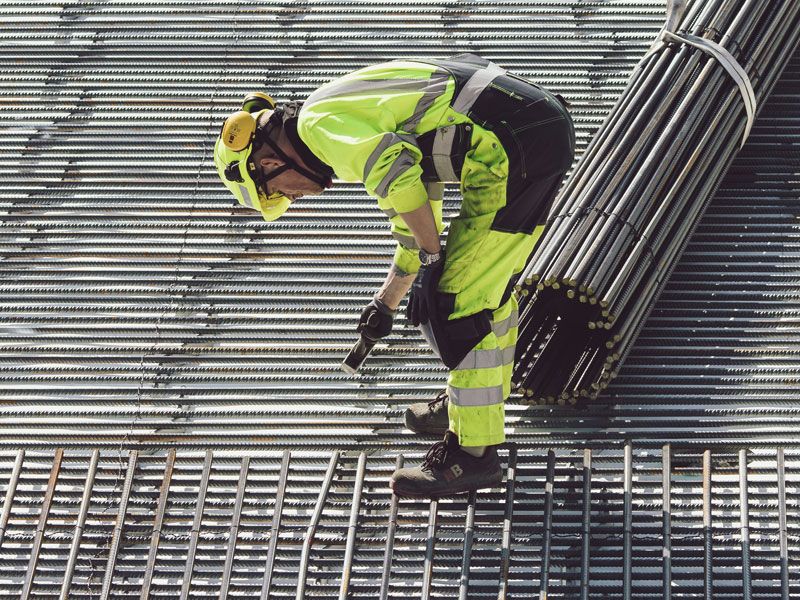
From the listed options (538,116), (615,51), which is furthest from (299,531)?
(615,51)

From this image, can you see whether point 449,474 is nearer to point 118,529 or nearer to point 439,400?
point 439,400

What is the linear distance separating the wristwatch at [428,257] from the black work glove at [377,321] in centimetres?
47

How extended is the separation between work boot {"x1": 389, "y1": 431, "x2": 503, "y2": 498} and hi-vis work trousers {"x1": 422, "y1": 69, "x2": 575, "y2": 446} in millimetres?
74

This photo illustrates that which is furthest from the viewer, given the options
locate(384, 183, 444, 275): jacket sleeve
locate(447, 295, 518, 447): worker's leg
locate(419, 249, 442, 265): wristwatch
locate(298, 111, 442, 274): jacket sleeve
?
locate(384, 183, 444, 275): jacket sleeve

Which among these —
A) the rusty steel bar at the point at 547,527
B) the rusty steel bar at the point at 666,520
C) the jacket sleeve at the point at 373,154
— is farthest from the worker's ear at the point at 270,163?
the rusty steel bar at the point at 666,520

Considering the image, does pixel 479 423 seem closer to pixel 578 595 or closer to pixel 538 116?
pixel 578 595

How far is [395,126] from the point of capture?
12.1 feet

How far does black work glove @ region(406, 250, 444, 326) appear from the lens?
3820 mm

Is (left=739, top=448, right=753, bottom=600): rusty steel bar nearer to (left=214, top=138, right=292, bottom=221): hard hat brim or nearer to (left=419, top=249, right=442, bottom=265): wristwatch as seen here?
(left=419, top=249, right=442, bottom=265): wristwatch

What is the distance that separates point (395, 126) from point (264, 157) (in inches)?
20.7

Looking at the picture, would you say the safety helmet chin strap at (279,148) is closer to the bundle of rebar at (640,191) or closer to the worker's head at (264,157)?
the worker's head at (264,157)

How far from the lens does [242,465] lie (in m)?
4.20

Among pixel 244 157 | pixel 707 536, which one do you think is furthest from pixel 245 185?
pixel 707 536

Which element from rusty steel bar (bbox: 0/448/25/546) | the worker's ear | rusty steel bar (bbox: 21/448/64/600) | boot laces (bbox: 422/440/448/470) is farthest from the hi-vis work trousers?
rusty steel bar (bbox: 0/448/25/546)
